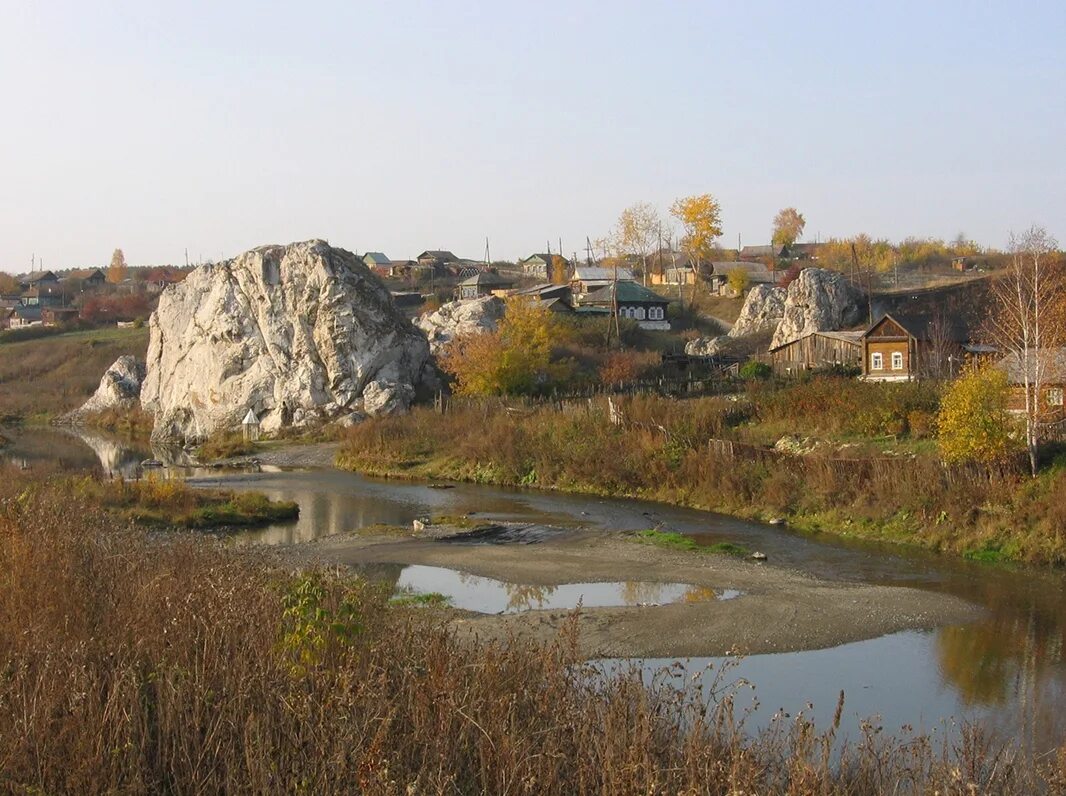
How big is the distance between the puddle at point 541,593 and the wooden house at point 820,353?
34223mm

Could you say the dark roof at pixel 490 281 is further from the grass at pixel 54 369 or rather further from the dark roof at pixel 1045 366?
the dark roof at pixel 1045 366

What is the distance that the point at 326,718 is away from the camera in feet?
27.0

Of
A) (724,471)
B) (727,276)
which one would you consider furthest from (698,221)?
(724,471)

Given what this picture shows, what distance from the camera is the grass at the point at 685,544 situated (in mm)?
28156

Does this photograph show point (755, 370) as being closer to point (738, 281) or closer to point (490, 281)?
point (738, 281)

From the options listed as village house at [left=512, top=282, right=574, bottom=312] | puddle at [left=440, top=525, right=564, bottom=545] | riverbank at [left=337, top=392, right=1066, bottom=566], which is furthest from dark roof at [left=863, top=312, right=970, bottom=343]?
village house at [left=512, top=282, right=574, bottom=312]

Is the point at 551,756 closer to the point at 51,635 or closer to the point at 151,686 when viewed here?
the point at 151,686

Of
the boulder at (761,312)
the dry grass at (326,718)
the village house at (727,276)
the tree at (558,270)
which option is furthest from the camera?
the tree at (558,270)

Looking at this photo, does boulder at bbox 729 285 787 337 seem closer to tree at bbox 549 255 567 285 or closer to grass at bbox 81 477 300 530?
tree at bbox 549 255 567 285

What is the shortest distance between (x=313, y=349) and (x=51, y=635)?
5890 centimetres

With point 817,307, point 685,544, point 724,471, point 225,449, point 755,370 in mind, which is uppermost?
point 817,307

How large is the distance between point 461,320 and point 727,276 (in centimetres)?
3035

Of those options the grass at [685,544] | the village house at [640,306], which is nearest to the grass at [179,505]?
the grass at [685,544]

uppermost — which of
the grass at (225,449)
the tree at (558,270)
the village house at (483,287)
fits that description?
the tree at (558,270)
